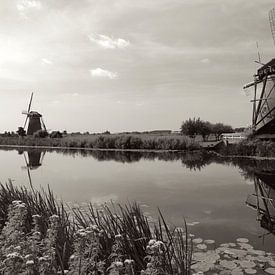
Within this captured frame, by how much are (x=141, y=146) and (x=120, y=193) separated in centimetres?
2442

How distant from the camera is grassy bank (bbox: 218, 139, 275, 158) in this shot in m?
23.1

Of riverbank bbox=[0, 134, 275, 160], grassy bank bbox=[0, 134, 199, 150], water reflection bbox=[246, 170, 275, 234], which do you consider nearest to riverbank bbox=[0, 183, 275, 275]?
water reflection bbox=[246, 170, 275, 234]

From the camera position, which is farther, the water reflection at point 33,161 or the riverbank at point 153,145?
the riverbank at point 153,145

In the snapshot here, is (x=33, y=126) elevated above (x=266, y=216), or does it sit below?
above

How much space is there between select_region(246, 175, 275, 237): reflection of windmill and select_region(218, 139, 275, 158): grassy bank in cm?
811

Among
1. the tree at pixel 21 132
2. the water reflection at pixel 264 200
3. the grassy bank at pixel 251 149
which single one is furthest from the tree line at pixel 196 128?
the tree at pixel 21 132

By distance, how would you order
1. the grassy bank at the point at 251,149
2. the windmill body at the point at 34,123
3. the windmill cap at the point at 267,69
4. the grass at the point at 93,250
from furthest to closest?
the windmill body at the point at 34,123 → the windmill cap at the point at 267,69 → the grassy bank at the point at 251,149 → the grass at the point at 93,250

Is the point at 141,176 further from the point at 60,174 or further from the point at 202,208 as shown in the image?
the point at 202,208

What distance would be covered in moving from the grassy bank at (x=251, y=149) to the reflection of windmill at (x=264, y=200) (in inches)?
319

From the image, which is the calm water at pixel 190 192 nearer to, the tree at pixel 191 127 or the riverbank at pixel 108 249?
the riverbank at pixel 108 249

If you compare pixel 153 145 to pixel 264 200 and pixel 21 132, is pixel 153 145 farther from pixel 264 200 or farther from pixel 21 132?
pixel 21 132

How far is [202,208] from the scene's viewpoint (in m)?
9.80

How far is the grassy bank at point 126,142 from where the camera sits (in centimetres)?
3361

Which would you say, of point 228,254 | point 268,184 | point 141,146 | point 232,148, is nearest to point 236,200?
point 268,184
